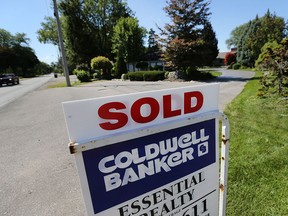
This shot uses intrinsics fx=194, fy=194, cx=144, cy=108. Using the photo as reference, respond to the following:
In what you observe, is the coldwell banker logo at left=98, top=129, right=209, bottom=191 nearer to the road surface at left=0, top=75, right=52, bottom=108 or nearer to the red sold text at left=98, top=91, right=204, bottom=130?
the red sold text at left=98, top=91, right=204, bottom=130

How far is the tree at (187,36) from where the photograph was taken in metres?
18.1

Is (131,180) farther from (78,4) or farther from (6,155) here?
(78,4)

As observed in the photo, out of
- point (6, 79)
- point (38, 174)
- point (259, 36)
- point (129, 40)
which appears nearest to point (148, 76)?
point (129, 40)

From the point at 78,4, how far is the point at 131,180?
39749 mm

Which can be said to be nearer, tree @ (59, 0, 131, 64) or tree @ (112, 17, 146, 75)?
tree @ (112, 17, 146, 75)

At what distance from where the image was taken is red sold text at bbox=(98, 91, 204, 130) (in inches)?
43.8

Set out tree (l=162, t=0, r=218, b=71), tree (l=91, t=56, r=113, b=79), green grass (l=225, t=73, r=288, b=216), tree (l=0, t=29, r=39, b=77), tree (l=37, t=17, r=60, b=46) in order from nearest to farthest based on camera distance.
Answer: green grass (l=225, t=73, r=288, b=216) → tree (l=162, t=0, r=218, b=71) → tree (l=91, t=56, r=113, b=79) → tree (l=37, t=17, r=60, b=46) → tree (l=0, t=29, r=39, b=77)

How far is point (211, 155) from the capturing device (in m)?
1.59

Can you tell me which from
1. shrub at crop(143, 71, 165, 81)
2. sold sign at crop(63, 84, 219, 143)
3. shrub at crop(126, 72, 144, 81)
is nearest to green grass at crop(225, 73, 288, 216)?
sold sign at crop(63, 84, 219, 143)

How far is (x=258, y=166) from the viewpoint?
301 centimetres

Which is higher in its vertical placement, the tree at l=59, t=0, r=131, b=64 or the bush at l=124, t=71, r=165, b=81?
the tree at l=59, t=0, r=131, b=64

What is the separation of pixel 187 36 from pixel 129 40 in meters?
9.20

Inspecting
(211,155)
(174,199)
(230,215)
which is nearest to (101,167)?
(174,199)

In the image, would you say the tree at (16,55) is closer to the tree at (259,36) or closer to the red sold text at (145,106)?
the tree at (259,36)
